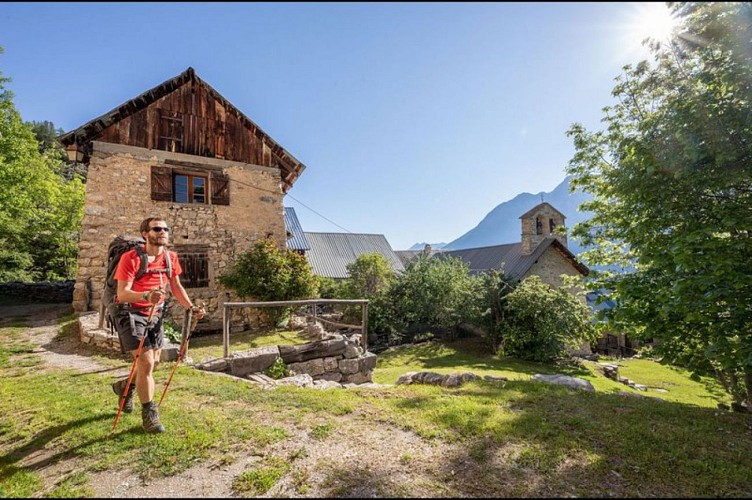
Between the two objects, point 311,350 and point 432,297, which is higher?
point 432,297

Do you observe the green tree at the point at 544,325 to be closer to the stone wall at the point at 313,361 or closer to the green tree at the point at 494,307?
the green tree at the point at 494,307

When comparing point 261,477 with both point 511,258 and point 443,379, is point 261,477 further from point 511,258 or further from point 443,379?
point 511,258

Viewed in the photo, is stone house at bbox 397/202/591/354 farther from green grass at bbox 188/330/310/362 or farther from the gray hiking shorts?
the gray hiking shorts

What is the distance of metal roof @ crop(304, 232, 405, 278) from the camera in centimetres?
2326

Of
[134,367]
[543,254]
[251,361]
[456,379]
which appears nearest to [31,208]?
[251,361]

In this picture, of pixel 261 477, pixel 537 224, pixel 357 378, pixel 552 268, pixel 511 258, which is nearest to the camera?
pixel 261 477

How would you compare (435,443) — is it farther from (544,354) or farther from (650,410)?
(544,354)

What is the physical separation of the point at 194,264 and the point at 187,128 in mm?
4373

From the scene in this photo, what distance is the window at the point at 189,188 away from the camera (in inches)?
400

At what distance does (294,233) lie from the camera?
933 inches

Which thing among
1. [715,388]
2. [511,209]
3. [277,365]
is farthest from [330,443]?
[511,209]

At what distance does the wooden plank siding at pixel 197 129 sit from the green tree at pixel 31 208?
24.0 feet

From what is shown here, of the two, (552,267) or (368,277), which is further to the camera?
(552,267)

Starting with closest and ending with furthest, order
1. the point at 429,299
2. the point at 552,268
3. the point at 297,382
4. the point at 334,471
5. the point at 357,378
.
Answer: the point at 334,471
the point at 297,382
the point at 357,378
the point at 429,299
the point at 552,268
